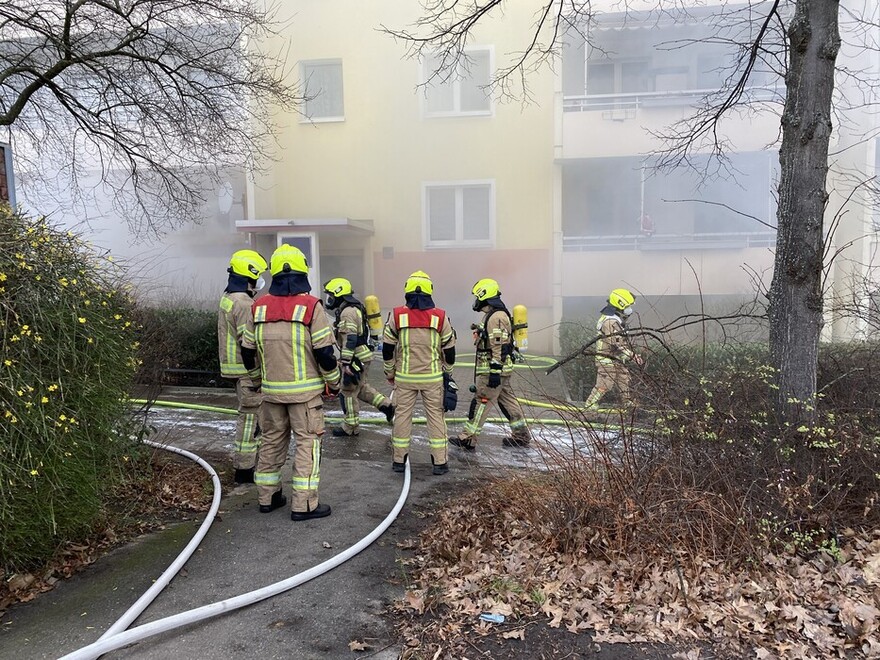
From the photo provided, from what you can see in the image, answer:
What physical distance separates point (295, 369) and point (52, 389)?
4.57 feet

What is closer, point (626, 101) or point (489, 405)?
point (489, 405)

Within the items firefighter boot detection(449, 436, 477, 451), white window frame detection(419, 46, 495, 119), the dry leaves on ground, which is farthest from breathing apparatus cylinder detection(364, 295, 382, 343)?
white window frame detection(419, 46, 495, 119)

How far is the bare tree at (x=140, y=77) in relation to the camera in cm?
567

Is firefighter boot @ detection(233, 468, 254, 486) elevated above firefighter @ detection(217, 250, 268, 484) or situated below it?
below

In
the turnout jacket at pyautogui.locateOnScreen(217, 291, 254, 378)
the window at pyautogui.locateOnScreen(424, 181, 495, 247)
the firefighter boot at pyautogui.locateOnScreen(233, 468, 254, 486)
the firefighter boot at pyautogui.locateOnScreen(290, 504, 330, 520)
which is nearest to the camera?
the firefighter boot at pyautogui.locateOnScreen(290, 504, 330, 520)

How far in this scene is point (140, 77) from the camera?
638cm

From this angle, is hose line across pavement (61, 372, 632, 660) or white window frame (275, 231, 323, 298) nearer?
hose line across pavement (61, 372, 632, 660)

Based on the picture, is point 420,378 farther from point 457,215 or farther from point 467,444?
point 457,215

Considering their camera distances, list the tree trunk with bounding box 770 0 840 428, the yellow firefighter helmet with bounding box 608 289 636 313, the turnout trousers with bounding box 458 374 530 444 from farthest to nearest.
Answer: the yellow firefighter helmet with bounding box 608 289 636 313, the turnout trousers with bounding box 458 374 530 444, the tree trunk with bounding box 770 0 840 428

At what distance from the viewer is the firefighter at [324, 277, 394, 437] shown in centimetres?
592

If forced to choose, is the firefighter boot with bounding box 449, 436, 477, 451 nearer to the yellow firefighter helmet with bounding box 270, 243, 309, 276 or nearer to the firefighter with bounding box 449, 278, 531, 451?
the firefighter with bounding box 449, 278, 531, 451

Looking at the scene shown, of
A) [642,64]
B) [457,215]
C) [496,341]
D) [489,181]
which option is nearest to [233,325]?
[496,341]

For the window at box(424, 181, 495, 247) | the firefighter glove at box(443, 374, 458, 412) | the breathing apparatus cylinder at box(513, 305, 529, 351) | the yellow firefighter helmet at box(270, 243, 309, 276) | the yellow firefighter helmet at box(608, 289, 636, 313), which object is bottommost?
the firefighter glove at box(443, 374, 458, 412)

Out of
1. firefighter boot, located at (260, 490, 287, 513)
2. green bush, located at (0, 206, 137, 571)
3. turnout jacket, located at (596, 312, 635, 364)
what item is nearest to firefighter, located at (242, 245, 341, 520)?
firefighter boot, located at (260, 490, 287, 513)
